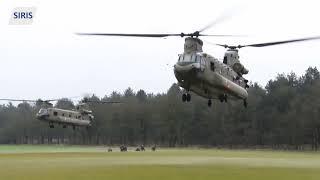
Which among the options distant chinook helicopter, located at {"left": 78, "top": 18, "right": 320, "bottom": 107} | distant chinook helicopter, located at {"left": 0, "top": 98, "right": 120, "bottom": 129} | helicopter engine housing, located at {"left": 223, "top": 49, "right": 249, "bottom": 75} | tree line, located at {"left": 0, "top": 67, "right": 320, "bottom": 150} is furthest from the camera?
tree line, located at {"left": 0, "top": 67, "right": 320, "bottom": 150}

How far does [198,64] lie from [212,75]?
9.57 feet

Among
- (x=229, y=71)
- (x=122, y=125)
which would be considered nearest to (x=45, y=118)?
(x=229, y=71)

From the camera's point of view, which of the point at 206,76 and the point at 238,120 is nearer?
the point at 206,76

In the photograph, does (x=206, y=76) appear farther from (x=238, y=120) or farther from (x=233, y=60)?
(x=238, y=120)

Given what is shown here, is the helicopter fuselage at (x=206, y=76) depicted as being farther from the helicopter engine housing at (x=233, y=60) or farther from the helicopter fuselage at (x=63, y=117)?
the helicopter fuselage at (x=63, y=117)

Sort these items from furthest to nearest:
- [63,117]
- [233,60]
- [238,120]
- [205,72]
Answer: [238,120], [63,117], [233,60], [205,72]

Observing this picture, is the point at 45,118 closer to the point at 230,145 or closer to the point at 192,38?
the point at 192,38

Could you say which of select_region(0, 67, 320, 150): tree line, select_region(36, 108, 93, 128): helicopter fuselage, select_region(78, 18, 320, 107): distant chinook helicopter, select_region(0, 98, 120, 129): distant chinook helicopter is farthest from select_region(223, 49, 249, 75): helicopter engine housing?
select_region(0, 67, 320, 150): tree line

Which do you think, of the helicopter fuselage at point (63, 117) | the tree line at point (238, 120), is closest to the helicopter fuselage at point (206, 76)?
the helicopter fuselage at point (63, 117)

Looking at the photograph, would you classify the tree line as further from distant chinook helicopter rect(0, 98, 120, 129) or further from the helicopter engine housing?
the helicopter engine housing

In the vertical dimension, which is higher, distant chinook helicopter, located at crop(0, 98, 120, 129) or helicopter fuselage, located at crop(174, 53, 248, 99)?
helicopter fuselage, located at crop(174, 53, 248, 99)

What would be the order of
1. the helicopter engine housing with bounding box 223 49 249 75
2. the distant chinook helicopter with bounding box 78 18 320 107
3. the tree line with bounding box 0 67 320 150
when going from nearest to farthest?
the distant chinook helicopter with bounding box 78 18 320 107 → the helicopter engine housing with bounding box 223 49 249 75 → the tree line with bounding box 0 67 320 150

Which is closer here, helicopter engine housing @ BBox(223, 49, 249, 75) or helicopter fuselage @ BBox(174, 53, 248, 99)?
helicopter fuselage @ BBox(174, 53, 248, 99)

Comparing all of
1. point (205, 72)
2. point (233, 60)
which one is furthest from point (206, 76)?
point (233, 60)
